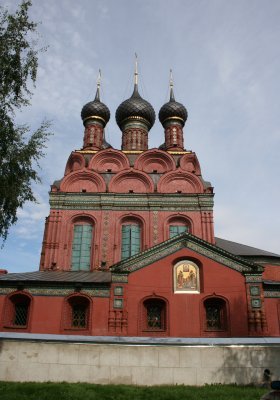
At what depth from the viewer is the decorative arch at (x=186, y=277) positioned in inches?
598

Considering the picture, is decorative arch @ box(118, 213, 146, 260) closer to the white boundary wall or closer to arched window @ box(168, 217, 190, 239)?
arched window @ box(168, 217, 190, 239)

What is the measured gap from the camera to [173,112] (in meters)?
27.3

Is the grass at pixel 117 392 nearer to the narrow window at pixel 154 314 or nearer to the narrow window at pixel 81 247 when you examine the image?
the narrow window at pixel 154 314

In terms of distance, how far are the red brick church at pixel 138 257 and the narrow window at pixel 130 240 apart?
5cm

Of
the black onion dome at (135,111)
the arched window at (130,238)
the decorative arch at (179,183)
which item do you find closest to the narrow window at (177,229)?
the arched window at (130,238)

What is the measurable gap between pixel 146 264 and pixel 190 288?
1.95m

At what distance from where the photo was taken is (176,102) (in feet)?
92.2

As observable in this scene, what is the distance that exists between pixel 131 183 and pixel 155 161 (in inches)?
102

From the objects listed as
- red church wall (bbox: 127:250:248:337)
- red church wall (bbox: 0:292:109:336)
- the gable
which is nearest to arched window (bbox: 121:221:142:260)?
the gable

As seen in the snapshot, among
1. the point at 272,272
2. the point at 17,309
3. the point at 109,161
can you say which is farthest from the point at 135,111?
the point at 17,309

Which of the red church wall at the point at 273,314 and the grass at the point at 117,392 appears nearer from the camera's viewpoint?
the grass at the point at 117,392

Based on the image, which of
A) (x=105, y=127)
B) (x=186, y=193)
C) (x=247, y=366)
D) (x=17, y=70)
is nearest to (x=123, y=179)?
(x=186, y=193)

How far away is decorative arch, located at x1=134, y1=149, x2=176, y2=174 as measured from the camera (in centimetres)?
2338

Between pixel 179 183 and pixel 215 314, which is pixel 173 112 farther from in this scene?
pixel 215 314
